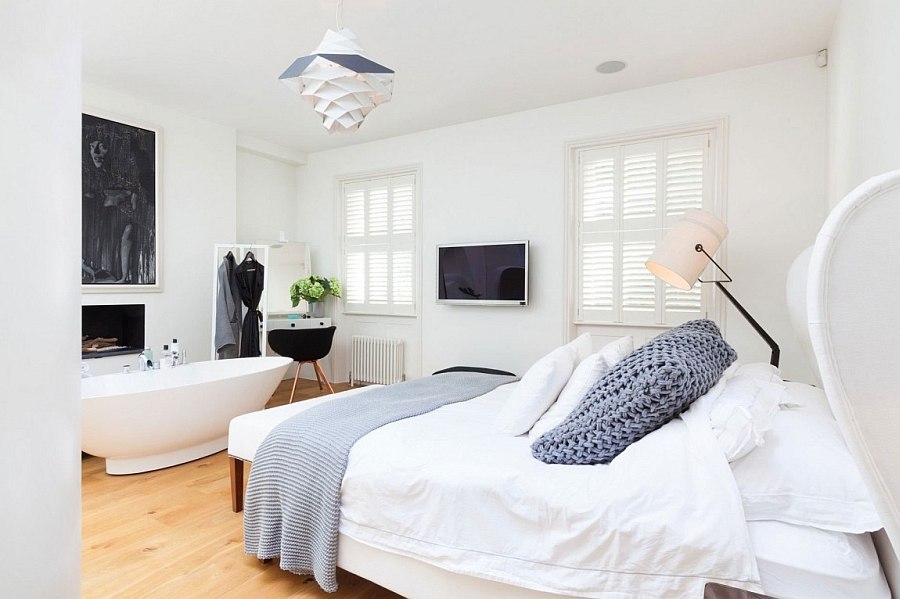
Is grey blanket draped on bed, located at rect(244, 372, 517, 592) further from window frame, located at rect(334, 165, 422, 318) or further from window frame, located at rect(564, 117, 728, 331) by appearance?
window frame, located at rect(334, 165, 422, 318)

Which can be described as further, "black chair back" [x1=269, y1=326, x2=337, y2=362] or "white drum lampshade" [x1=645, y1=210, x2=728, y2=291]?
"black chair back" [x1=269, y1=326, x2=337, y2=362]

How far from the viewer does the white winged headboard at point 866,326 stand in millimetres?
518

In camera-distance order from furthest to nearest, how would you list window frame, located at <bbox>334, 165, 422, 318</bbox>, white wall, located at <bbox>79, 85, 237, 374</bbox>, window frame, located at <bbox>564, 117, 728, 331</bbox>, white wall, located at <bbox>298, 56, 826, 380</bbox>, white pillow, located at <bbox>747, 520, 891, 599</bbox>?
window frame, located at <bbox>334, 165, 422, 318</bbox>, white wall, located at <bbox>79, 85, 237, 374</bbox>, window frame, located at <bbox>564, 117, 728, 331</bbox>, white wall, located at <bbox>298, 56, 826, 380</bbox>, white pillow, located at <bbox>747, 520, 891, 599</bbox>

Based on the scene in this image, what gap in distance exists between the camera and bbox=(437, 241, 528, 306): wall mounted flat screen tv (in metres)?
4.68

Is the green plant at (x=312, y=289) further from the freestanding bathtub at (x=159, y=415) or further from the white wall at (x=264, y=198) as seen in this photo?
the freestanding bathtub at (x=159, y=415)

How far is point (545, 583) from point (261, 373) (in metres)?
2.65

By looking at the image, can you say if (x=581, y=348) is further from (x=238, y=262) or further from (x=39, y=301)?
(x=238, y=262)

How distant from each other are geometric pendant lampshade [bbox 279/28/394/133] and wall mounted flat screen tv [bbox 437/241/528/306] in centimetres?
253

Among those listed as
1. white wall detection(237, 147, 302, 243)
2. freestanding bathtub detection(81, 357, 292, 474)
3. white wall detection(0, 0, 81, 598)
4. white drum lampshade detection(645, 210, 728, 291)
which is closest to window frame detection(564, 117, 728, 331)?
white drum lampshade detection(645, 210, 728, 291)

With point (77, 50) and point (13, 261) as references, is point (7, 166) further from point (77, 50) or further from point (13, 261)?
→ point (77, 50)

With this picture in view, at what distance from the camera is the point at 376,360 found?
224 inches

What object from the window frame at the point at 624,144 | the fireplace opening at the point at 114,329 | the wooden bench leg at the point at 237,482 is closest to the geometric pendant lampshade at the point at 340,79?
the wooden bench leg at the point at 237,482

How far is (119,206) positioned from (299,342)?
74.1 inches

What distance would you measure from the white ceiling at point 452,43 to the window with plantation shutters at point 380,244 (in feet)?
3.89
